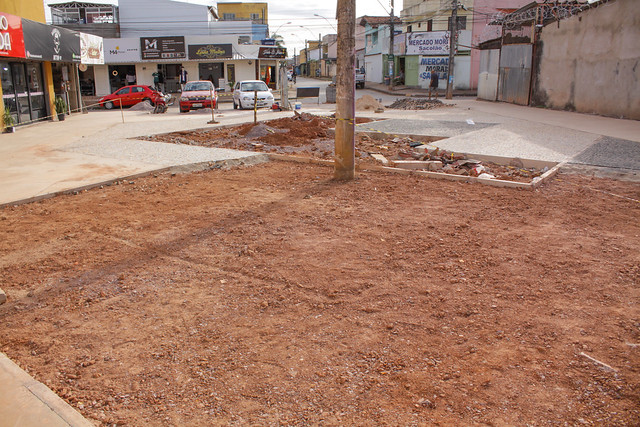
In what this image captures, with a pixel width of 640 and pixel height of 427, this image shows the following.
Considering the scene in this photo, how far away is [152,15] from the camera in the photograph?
184ft

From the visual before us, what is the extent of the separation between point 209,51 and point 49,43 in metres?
23.8

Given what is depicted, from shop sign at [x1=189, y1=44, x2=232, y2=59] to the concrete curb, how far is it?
44304 millimetres

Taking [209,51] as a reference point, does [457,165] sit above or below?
below

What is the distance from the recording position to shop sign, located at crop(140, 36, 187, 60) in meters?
44.3

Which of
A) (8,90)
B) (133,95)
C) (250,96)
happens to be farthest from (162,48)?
(8,90)

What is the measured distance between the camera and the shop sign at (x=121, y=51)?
4466cm

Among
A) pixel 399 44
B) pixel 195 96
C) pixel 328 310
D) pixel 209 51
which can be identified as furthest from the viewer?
pixel 399 44

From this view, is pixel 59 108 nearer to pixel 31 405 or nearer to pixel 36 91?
pixel 36 91

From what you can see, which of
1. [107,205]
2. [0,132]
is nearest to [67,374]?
[107,205]

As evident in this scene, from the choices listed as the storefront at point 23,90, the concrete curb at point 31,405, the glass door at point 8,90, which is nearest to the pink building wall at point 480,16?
the storefront at point 23,90

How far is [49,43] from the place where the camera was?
71.9 feet

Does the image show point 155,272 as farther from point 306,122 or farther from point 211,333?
point 306,122

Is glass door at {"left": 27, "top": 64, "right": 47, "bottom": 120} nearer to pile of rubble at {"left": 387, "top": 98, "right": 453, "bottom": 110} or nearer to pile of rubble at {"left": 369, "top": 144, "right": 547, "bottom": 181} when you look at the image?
pile of rubble at {"left": 369, "top": 144, "right": 547, "bottom": 181}

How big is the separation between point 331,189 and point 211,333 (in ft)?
16.5
